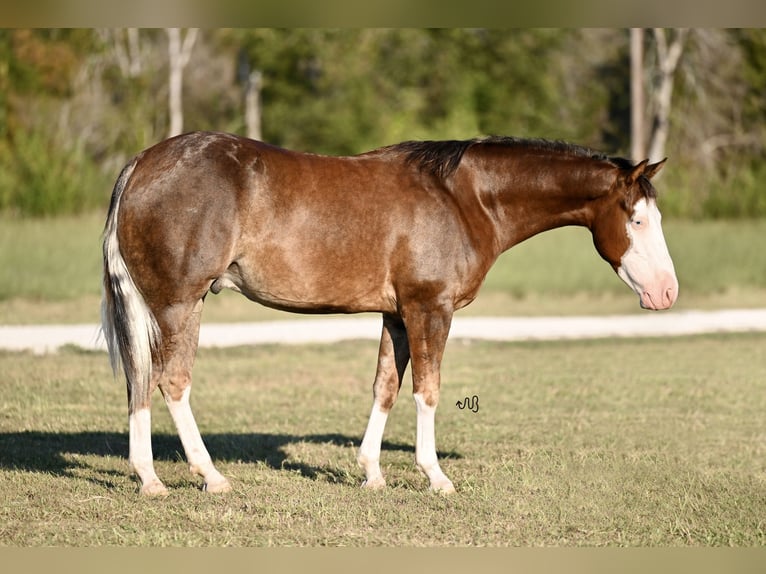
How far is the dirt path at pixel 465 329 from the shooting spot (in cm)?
1389

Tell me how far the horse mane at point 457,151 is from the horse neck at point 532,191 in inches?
3.1

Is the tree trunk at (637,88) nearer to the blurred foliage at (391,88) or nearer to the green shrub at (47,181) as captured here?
the blurred foliage at (391,88)

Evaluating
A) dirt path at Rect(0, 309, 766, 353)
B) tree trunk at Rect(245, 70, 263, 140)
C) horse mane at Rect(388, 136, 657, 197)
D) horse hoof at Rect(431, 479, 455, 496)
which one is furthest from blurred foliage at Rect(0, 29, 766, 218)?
horse hoof at Rect(431, 479, 455, 496)

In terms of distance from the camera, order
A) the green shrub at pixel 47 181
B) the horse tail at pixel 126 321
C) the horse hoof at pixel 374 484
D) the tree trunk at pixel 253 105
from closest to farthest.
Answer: the horse tail at pixel 126 321 < the horse hoof at pixel 374 484 < the green shrub at pixel 47 181 < the tree trunk at pixel 253 105

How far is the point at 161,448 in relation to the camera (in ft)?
27.2

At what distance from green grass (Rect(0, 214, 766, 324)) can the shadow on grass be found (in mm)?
7385

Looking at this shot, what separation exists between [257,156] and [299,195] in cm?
36

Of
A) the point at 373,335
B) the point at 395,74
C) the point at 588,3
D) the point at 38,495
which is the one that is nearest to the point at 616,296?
the point at 373,335

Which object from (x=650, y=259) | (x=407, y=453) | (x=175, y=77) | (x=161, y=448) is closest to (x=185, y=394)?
(x=161, y=448)

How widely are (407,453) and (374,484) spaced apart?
128cm

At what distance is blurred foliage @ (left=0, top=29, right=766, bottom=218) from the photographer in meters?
31.3

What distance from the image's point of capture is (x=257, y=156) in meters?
6.82

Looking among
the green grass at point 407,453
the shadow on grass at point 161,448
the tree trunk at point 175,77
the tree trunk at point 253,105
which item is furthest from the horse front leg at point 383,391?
the tree trunk at point 253,105

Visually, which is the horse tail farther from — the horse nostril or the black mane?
the horse nostril
